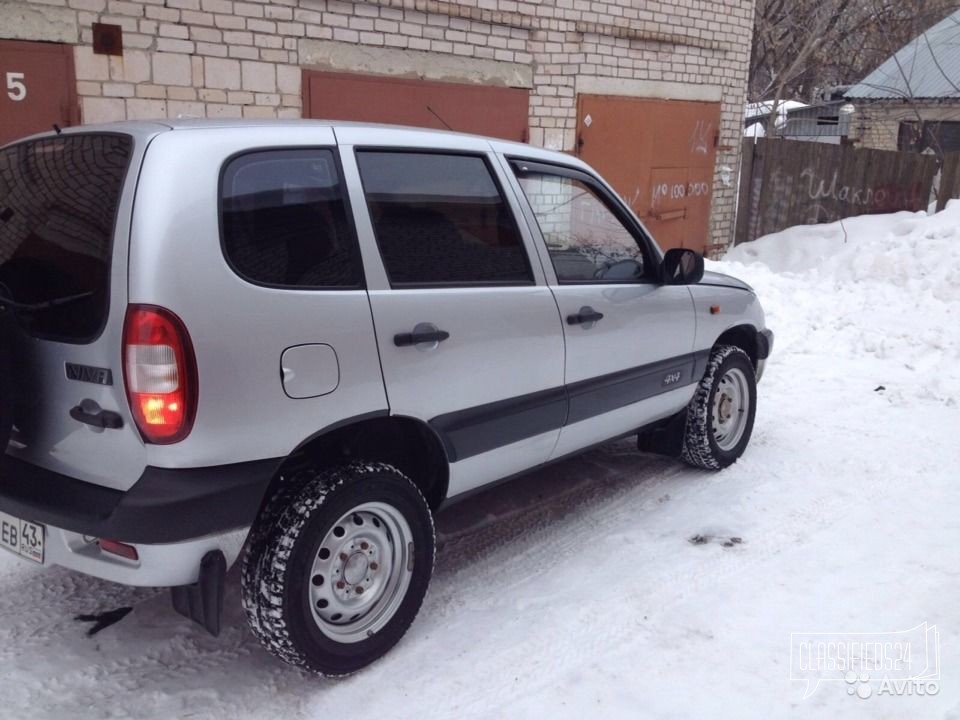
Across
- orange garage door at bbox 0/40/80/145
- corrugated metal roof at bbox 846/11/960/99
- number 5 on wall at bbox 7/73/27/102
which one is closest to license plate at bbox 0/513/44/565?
orange garage door at bbox 0/40/80/145

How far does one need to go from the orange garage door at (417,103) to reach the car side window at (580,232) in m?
3.36

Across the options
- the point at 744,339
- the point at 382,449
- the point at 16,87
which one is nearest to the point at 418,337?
the point at 382,449

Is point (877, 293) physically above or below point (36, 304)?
below

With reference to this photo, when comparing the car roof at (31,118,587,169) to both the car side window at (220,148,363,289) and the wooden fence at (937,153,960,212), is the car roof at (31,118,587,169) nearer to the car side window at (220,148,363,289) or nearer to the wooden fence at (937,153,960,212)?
the car side window at (220,148,363,289)

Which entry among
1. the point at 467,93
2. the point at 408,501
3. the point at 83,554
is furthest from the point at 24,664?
the point at 467,93

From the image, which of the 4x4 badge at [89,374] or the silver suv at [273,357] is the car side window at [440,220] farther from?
the 4x4 badge at [89,374]

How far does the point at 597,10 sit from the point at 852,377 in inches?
211

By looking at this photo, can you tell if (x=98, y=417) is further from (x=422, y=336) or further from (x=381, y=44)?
(x=381, y=44)

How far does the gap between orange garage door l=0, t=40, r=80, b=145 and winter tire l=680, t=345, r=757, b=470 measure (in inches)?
191

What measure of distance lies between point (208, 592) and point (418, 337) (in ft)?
3.51

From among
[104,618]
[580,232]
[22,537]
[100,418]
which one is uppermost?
[580,232]

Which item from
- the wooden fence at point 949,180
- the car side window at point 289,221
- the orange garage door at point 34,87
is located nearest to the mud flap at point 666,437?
the car side window at point 289,221

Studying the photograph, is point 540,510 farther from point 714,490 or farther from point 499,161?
point 499,161

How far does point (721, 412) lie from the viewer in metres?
5.01
